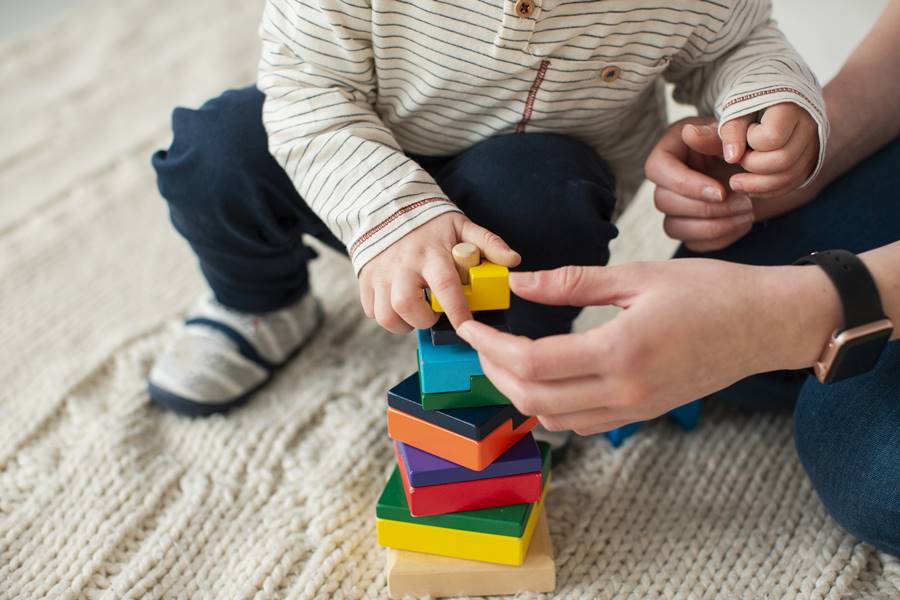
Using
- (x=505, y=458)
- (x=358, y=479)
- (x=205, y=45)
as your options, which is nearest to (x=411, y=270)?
(x=505, y=458)

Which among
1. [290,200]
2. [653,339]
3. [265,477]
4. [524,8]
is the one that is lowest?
[265,477]

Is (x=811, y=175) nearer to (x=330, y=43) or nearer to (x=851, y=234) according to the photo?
(x=851, y=234)

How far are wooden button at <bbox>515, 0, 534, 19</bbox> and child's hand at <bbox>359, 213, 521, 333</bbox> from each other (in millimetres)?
165

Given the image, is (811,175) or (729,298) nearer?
(729,298)

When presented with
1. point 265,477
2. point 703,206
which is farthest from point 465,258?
point 265,477

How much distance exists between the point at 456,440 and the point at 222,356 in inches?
14.1

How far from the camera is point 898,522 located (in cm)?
66

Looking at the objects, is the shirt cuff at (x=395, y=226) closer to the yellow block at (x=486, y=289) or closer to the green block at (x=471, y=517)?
the yellow block at (x=486, y=289)

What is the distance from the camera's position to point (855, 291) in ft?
1.90

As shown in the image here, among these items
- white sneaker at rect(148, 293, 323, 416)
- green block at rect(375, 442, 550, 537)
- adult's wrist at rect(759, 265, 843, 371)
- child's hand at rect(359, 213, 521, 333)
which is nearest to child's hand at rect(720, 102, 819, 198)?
adult's wrist at rect(759, 265, 843, 371)

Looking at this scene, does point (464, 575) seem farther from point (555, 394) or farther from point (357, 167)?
point (357, 167)

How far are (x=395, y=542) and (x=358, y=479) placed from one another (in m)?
0.12

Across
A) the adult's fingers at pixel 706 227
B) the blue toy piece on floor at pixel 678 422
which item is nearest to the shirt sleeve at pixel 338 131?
the adult's fingers at pixel 706 227

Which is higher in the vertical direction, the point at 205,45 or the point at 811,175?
the point at 811,175
